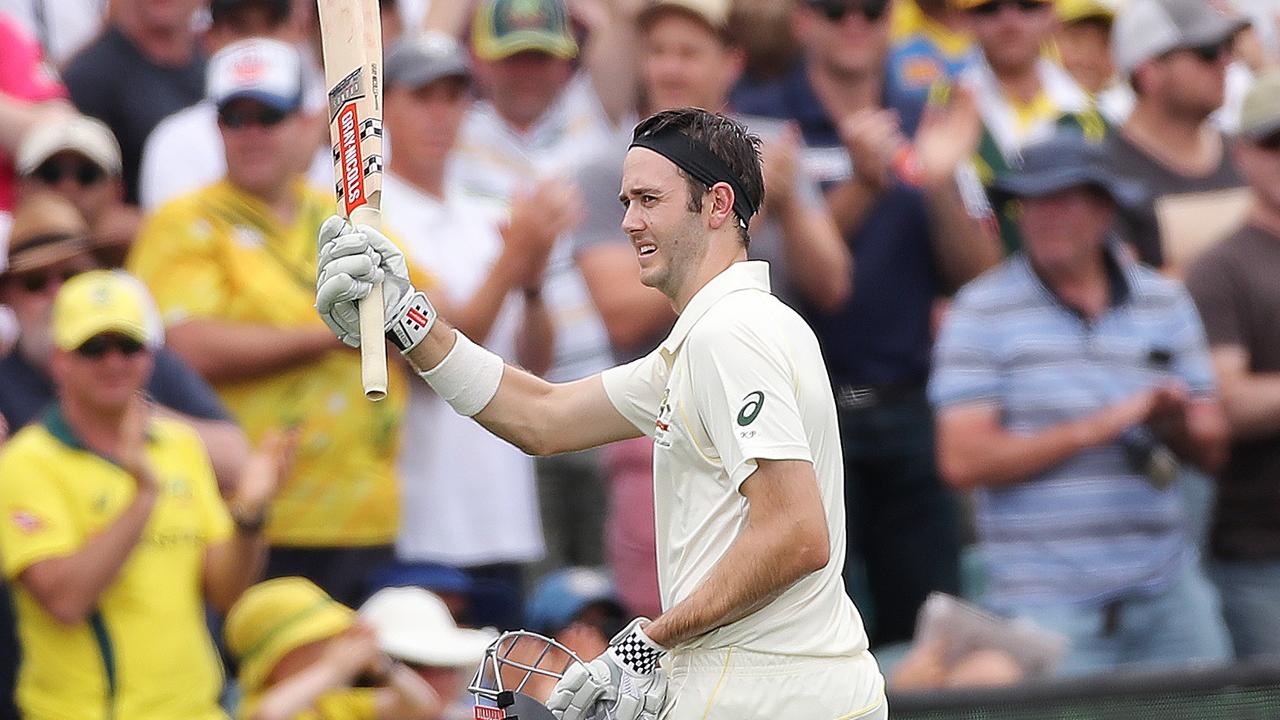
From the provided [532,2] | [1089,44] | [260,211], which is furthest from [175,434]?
[1089,44]

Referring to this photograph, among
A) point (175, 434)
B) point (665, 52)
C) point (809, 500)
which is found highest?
point (665, 52)

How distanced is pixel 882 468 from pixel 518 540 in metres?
1.47

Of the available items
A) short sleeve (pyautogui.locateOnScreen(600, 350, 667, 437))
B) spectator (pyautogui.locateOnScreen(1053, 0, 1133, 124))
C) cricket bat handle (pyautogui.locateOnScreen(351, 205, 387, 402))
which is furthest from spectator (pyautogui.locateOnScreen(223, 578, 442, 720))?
spectator (pyautogui.locateOnScreen(1053, 0, 1133, 124))

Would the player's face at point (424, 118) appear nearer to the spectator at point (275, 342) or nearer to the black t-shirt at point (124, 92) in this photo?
the spectator at point (275, 342)

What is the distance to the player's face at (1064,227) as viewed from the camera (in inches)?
307

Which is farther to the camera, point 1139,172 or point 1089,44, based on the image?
point 1089,44

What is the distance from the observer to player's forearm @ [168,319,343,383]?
7457mm

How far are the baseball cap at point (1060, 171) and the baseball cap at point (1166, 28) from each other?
0.89m

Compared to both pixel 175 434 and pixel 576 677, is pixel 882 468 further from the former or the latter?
pixel 576 677

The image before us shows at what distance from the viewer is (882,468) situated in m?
8.20

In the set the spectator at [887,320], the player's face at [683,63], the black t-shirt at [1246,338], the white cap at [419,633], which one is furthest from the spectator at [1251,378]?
the white cap at [419,633]

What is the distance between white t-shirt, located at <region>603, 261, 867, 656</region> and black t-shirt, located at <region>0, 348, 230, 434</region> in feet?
9.64

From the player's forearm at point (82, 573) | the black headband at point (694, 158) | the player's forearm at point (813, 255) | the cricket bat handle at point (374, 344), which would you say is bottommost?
the player's forearm at point (82, 573)

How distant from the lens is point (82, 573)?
6.60 metres
